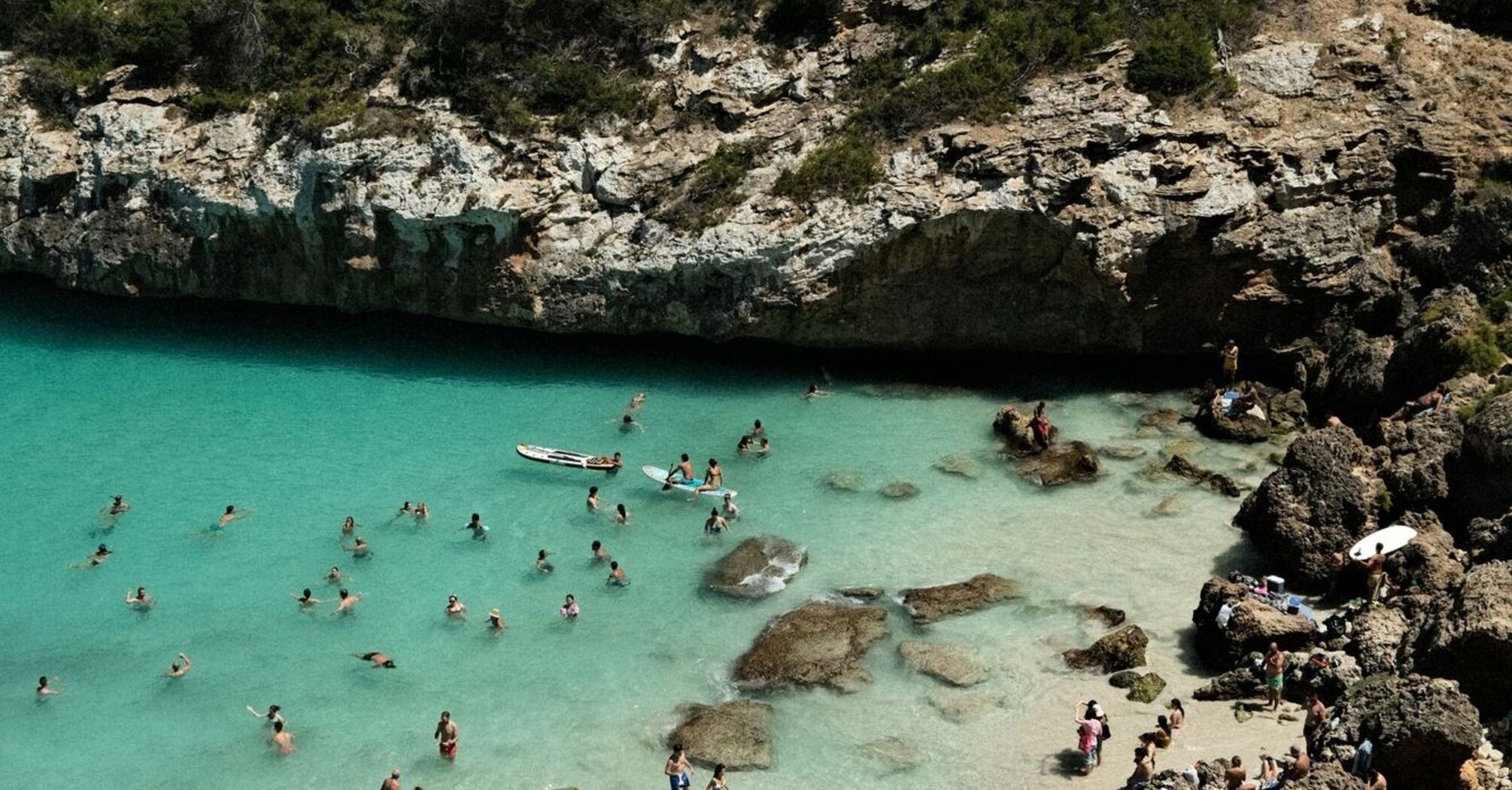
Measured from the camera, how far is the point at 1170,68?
30.8 metres

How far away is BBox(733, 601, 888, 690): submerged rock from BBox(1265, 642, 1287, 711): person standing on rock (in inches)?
246

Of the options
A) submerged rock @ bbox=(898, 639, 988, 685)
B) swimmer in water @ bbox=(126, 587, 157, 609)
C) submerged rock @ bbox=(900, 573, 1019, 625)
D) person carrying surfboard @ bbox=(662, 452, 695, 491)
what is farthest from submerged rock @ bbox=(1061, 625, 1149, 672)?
swimmer in water @ bbox=(126, 587, 157, 609)

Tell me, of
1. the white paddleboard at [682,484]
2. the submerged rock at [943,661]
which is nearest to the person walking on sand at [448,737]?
the submerged rock at [943,661]

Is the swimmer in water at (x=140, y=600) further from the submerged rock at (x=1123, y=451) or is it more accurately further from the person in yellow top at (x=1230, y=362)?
the person in yellow top at (x=1230, y=362)

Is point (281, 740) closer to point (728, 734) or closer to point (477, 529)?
point (477, 529)

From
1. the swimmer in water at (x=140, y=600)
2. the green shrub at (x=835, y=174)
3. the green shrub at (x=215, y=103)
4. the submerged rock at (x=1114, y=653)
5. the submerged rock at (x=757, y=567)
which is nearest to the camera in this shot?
the submerged rock at (x=1114, y=653)

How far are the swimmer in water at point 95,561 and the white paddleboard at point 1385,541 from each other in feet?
77.6

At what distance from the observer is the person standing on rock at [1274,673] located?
781 inches

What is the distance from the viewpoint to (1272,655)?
19.9 m

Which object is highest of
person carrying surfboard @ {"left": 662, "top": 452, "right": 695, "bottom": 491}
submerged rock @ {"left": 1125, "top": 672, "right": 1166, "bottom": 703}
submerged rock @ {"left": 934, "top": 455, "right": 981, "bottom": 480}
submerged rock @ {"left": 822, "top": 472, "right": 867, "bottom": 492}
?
submerged rock @ {"left": 934, "top": 455, "right": 981, "bottom": 480}

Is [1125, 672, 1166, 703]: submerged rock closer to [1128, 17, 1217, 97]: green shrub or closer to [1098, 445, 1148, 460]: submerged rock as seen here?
[1098, 445, 1148, 460]: submerged rock

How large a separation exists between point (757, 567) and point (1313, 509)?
33.5ft

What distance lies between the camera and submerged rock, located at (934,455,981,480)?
2817 cm

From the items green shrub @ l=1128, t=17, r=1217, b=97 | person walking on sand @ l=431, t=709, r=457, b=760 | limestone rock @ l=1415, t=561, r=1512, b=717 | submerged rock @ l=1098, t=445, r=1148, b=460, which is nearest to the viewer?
limestone rock @ l=1415, t=561, r=1512, b=717
